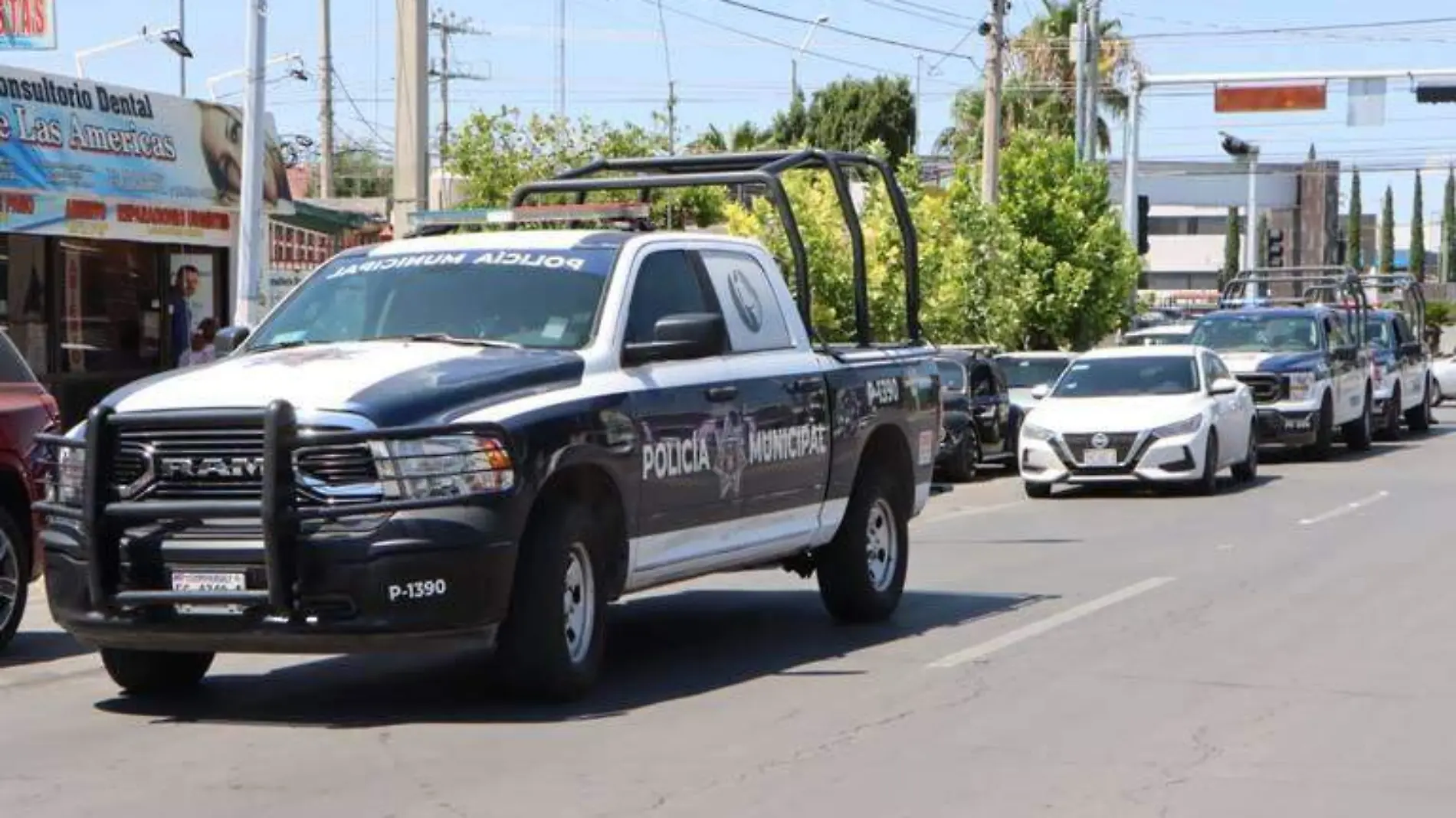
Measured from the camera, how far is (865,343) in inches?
525

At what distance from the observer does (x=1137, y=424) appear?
929 inches

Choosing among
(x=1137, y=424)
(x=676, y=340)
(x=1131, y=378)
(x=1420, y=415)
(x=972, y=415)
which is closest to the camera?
(x=676, y=340)

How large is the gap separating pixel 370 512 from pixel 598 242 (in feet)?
7.75

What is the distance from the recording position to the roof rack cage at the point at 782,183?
12.3m

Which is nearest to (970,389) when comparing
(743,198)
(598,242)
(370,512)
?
(743,198)

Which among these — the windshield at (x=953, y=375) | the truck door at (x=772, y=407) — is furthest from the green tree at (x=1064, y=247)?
the truck door at (x=772, y=407)

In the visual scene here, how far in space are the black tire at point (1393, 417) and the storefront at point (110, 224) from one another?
1767 cm

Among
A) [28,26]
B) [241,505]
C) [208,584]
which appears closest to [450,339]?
[241,505]

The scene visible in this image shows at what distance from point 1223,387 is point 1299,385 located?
504 centimetres

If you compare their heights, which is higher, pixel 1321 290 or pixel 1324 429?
pixel 1321 290

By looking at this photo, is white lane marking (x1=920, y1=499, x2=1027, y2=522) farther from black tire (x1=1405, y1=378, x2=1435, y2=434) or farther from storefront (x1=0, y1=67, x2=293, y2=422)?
black tire (x1=1405, y1=378, x2=1435, y2=434)

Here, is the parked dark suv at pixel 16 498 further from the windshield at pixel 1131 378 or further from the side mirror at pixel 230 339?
the windshield at pixel 1131 378

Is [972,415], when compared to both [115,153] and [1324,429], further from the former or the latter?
[115,153]

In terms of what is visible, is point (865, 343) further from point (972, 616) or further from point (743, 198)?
point (743, 198)
